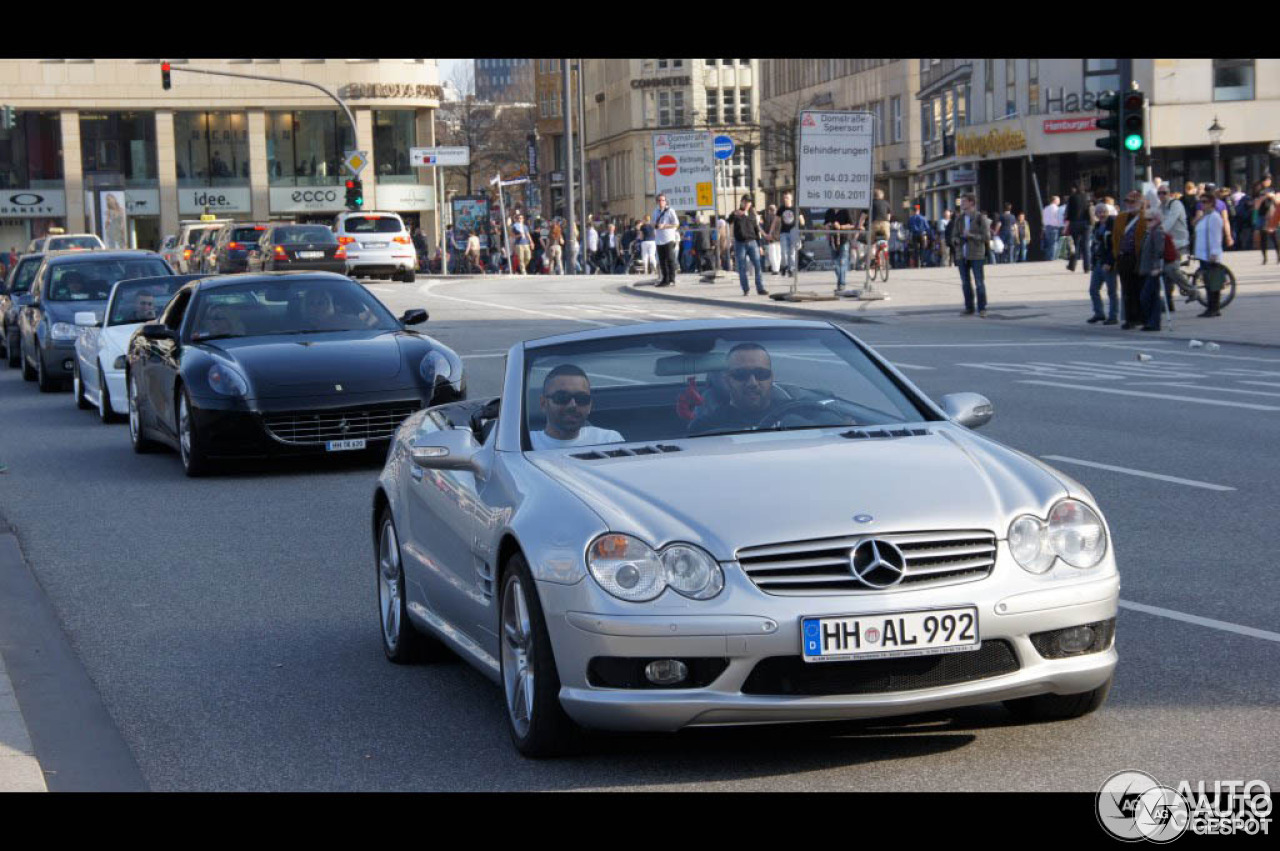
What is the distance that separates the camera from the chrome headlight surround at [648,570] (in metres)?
5.54

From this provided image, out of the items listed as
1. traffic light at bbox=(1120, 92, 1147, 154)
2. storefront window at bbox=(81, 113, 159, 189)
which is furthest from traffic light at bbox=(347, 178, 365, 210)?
traffic light at bbox=(1120, 92, 1147, 154)

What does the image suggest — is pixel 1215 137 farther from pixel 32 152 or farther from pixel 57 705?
pixel 57 705

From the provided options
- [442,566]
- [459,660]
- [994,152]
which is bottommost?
[459,660]

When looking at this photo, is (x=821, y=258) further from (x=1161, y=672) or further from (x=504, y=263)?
(x=1161, y=672)

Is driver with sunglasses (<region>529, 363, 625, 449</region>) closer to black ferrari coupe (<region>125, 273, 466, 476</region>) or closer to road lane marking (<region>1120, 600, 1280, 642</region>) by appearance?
road lane marking (<region>1120, 600, 1280, 642</region>)

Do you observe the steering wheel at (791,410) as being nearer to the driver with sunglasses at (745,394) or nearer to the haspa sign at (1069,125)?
the driver with sunglasses at (745,394)

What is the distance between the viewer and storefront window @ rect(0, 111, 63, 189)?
8812 centimetres

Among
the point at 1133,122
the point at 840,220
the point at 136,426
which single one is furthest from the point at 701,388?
the point at 840,220

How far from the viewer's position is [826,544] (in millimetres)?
5535

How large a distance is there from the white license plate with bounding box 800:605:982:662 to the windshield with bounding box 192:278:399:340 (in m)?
10.3

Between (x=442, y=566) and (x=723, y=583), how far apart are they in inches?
70.8

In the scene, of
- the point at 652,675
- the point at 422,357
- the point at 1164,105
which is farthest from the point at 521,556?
the point at 1164,105

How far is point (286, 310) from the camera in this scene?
15.4 m

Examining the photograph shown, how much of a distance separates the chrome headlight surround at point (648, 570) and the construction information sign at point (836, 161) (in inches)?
1153
